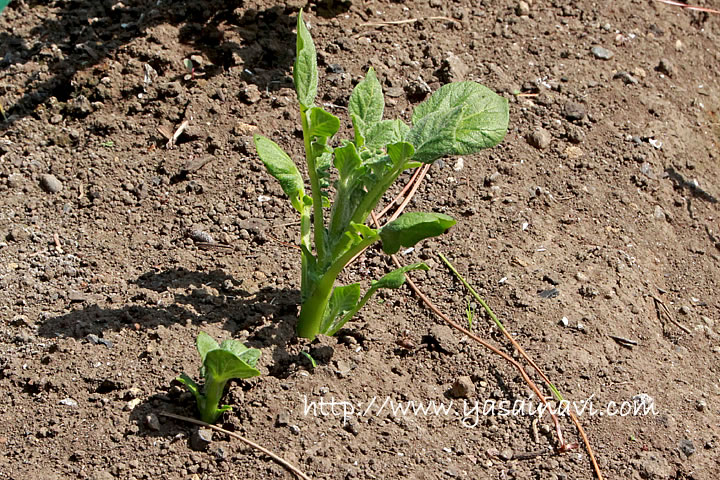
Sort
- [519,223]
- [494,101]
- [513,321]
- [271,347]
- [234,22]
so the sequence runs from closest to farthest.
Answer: [494,101], [271,347], [513,321], [519,223], [234,22]

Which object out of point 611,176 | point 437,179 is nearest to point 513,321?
point 437,179

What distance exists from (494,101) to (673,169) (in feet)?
4.66

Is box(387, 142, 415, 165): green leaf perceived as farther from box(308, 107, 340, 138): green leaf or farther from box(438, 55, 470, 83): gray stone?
box(438, 55, 470, 83): gray stone

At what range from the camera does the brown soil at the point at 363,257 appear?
2.19m

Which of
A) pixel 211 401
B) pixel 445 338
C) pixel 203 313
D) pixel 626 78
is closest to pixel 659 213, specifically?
pixel 626 78

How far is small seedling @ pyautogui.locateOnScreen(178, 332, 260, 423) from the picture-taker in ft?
6.21

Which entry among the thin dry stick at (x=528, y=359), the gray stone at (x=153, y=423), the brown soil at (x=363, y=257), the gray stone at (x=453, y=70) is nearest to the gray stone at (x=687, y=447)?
the brown soil at (x=363, y=257)

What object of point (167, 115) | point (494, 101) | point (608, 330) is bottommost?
point (608, 330)

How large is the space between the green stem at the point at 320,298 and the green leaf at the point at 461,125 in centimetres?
28

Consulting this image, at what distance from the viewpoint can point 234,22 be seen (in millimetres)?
3301

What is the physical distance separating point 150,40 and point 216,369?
5.77 feet

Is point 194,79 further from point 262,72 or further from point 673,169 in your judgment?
point 673,169

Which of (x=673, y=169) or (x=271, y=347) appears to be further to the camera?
(x=673, y=169)

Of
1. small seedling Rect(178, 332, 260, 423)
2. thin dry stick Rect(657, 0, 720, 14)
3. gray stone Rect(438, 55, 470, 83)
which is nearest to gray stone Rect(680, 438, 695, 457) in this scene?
small seedling Rect(178, 332, 260, 423)
